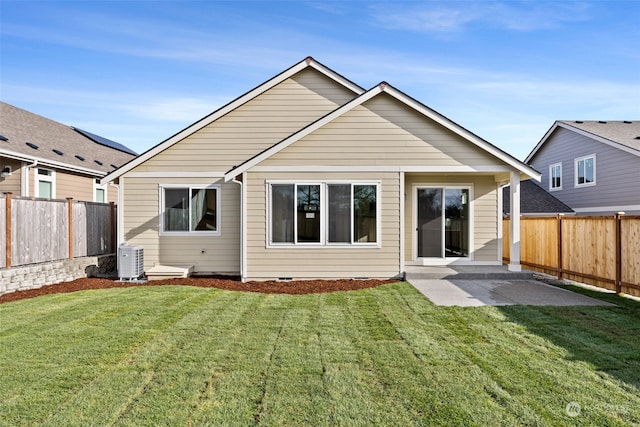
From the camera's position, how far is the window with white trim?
1020 centimetres

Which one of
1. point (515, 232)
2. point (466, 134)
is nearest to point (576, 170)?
point (515, 232)

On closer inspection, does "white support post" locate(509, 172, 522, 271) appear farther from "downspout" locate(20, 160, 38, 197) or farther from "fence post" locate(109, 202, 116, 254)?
"downspout" locate(20, 160, 38, 197)

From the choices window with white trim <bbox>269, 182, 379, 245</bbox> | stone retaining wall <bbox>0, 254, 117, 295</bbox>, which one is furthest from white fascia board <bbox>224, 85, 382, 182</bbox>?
stone retaining wall <bbox>0, 254, 117, 295</bbox>

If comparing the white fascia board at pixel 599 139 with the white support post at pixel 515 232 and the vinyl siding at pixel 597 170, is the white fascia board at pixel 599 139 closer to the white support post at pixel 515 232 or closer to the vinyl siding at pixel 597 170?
the vinyl siding at pixel 597 170

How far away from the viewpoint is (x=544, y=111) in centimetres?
2270

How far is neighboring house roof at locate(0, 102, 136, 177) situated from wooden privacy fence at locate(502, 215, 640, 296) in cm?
1633

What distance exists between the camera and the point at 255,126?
11820mm

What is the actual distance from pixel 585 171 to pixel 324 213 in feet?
51.9

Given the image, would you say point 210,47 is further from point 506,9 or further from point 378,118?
point 506,9

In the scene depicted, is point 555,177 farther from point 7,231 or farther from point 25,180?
point 25,180

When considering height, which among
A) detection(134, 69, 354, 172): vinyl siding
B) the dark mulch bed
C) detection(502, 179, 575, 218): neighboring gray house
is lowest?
the dark mulch bed

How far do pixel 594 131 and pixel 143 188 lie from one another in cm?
1993

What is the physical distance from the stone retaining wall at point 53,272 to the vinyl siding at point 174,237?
1.41 meters

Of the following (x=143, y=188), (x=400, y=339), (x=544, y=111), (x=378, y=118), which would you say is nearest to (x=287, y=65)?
(x=378, y=118)
